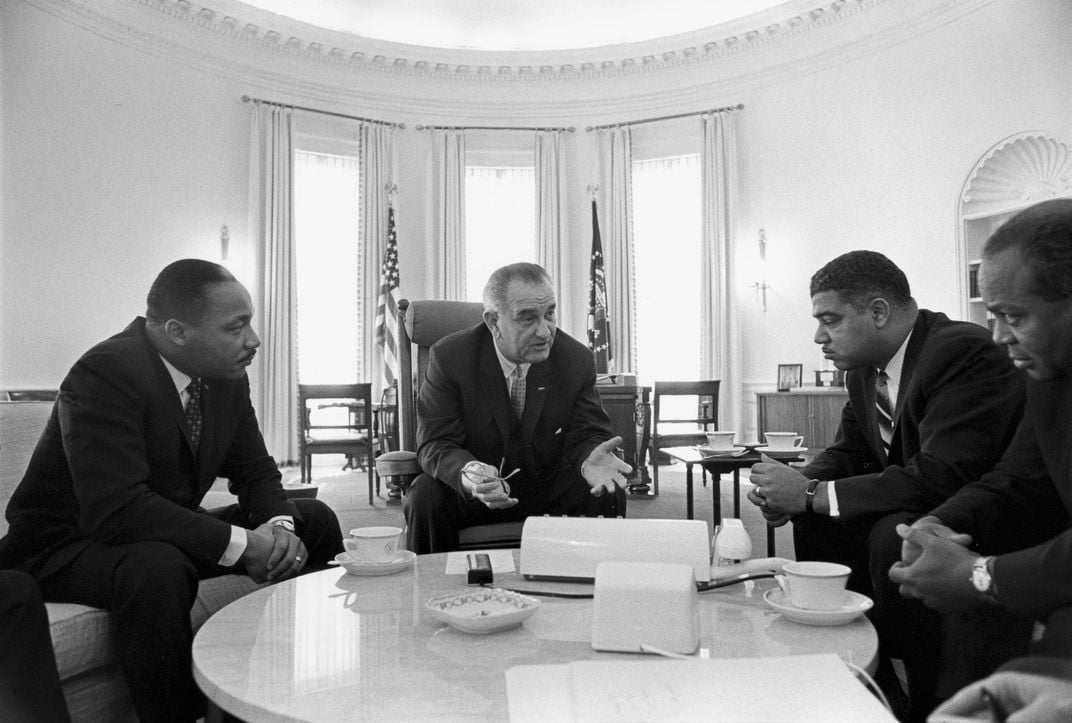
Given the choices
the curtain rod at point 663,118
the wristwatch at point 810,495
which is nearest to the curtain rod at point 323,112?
the curtain rod at point 663,118

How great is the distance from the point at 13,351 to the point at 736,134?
Answer: 624cm

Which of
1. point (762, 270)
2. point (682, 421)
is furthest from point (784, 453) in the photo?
point (762, 270)

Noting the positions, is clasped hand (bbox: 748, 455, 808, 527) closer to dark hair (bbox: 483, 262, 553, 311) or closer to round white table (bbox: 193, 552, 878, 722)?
round white table (bbox: 193, 552, 878, 722)

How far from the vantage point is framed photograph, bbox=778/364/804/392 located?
6.71 m

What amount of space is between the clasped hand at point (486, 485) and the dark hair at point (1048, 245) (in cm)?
127

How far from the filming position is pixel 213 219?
6820mm

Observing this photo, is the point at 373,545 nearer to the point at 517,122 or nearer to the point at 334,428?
the point at 334,428

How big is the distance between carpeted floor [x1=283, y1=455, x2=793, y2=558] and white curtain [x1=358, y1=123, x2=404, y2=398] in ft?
3.71

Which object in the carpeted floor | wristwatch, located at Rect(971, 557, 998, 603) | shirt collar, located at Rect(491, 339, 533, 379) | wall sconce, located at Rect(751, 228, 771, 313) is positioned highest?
wall sconce, located at Rect(751, 228, 771, 313)

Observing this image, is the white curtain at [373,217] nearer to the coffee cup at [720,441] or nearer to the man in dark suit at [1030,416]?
the coffee cup at [720,441]

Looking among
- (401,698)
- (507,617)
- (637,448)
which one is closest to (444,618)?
(507,617)

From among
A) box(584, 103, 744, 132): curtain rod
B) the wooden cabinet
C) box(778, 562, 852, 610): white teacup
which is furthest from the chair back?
box(584, 103, 744, 132): curtain rod

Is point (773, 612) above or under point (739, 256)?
under

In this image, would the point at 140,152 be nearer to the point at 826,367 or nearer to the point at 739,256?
the point at 739,256
